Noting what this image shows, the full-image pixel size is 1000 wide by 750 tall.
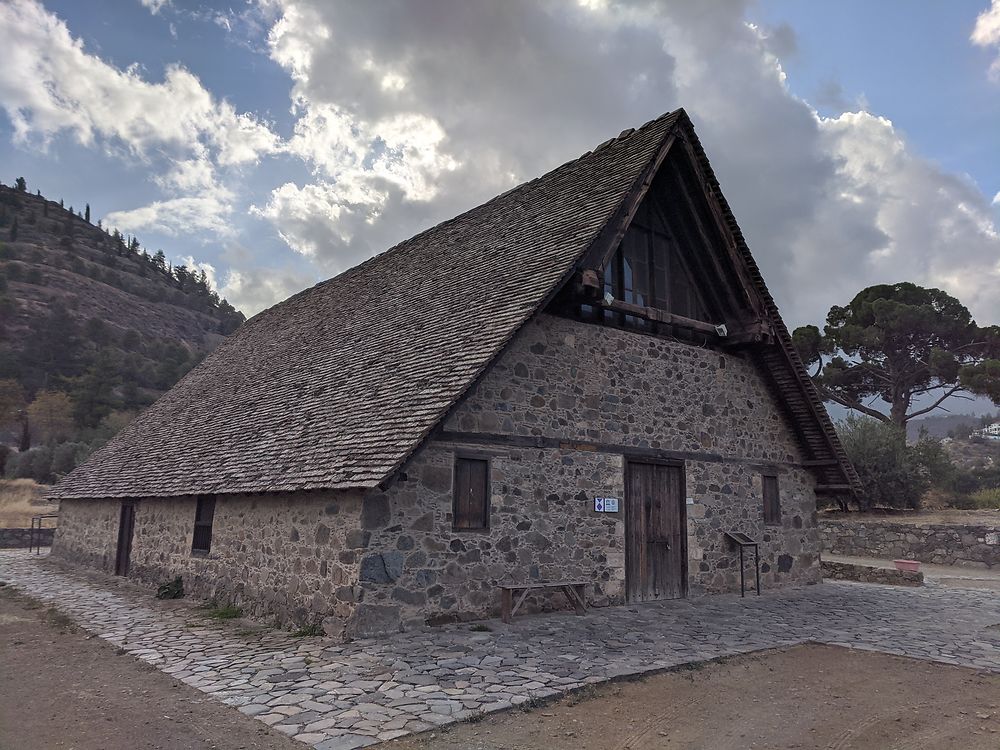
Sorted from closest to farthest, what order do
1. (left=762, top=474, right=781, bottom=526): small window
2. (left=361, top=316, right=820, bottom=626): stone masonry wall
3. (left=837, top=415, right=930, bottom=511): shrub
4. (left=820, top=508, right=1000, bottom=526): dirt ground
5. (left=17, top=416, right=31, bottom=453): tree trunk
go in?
(left=361, top=316, right=820, bottom=626): stone masonry wall, (left=762, top=474, right=781, bottom=526): small window, (left=820, top=508, right=1000, bottom=526): dirt ground, (left=837, top=415, right=930, bottom=511): shrub, (left=17, top=416, right=31, bottom=453): tree trunk

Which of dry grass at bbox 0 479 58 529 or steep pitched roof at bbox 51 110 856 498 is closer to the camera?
steep pitched roof at bbox 51 110 856 498

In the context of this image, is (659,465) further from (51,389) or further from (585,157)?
(51,389)

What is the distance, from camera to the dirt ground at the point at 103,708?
5117 millimetres

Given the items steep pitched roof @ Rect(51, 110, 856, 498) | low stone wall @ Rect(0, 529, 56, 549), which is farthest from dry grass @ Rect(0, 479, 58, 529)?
steep pitched roof @ Rect(51, 110, 856, 498)

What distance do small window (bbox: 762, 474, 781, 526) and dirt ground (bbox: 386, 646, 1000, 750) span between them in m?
6.88

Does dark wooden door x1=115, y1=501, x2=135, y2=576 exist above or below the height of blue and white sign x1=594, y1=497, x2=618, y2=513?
below

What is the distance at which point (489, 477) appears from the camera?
1006 centimetres

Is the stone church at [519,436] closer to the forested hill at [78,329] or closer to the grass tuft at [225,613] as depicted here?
the grass tuft at [225,613]

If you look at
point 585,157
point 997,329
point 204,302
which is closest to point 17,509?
point 585,157

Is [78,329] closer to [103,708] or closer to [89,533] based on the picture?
[89,533]

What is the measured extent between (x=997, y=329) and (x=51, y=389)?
59313mm

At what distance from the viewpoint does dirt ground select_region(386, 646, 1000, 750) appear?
516 centimetres

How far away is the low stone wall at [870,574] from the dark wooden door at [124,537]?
16.6m

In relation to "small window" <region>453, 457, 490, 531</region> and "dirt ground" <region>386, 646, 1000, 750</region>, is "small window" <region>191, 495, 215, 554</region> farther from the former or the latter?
"dirt ground" <region>386, 646, 1000, 750</region>
